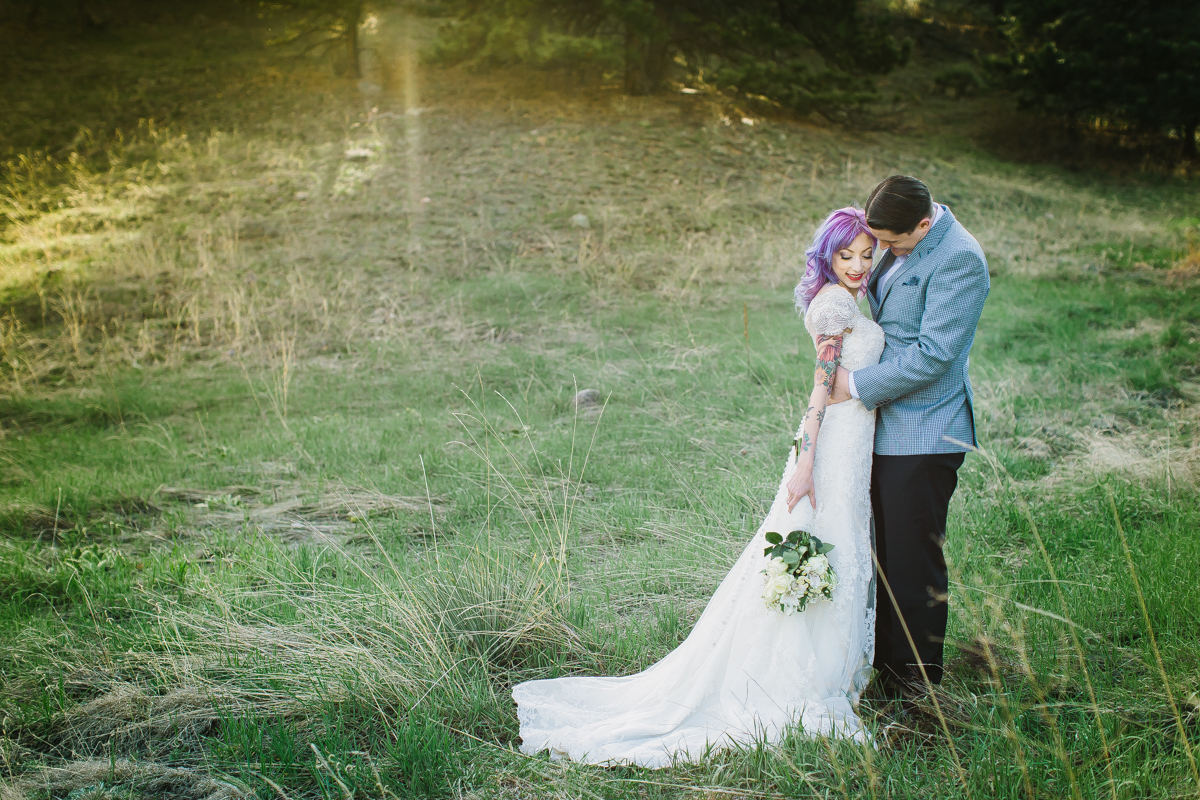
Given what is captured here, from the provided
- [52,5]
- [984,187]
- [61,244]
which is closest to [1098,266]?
[984,187]

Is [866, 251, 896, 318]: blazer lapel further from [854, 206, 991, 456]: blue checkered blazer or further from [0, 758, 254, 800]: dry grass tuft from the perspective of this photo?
[0, 758, 254, 800]: dry grass tuft

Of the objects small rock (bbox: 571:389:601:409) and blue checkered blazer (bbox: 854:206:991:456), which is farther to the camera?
small rock (bbox: 571:389:601:409)

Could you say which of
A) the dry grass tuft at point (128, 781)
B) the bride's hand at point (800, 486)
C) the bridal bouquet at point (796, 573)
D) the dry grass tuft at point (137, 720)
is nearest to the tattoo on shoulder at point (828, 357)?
the bride's hand at point (800, 486)

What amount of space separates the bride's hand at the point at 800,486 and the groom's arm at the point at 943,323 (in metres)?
0.40

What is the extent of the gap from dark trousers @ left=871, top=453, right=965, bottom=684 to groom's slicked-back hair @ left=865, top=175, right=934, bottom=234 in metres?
0.78

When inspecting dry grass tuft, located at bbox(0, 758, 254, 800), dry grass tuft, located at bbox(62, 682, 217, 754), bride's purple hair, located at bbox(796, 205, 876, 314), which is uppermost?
bride's purple hair, located at bbox(796, 205, 876, 314)

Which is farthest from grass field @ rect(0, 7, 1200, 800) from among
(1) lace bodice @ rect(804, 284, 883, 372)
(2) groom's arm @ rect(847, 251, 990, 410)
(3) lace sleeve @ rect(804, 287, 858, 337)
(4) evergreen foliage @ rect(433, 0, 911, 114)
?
(4) evergreen foliage @ rect(433, 0, 911, 114)

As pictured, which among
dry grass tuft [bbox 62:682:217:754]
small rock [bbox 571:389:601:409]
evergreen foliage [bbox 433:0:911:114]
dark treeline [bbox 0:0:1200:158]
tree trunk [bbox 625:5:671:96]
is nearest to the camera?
dry grass tuft [bbox 62:682:217:754]

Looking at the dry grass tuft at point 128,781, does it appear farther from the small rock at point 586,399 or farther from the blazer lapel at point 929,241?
the small rock at point 586,399

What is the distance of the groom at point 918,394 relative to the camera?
230 cm

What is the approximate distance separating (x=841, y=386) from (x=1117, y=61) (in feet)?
75.1

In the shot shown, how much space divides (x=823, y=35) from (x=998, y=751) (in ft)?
61.1

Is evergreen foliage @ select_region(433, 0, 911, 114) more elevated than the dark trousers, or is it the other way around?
evergreen foliage @ select_region(433, 0, 911, 114)

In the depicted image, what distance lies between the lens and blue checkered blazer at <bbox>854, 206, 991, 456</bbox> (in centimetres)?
229
